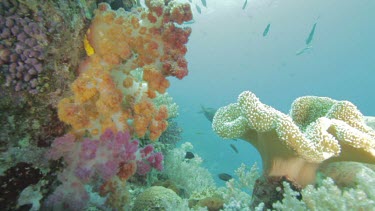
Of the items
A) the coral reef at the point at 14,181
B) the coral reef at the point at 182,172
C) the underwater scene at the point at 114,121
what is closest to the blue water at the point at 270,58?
the coral reef at the point at 182,172

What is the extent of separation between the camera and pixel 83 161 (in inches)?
86.1

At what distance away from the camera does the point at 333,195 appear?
85.6 inches

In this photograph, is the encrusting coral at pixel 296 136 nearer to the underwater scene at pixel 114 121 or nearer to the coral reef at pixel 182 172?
the underwater scene at pixel 114 121

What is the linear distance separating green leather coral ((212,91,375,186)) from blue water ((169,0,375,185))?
10.2 metres

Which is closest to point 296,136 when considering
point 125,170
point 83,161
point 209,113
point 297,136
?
point 297,136

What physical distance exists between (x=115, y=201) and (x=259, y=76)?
339 feet

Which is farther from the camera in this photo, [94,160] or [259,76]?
[259,76]

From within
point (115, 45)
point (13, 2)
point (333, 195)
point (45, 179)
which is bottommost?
point (45, 179)

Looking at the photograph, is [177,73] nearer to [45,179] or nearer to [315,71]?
[45,179]

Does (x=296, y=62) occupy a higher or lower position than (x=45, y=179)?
higher

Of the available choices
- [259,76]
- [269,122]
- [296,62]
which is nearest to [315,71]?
[296,62]

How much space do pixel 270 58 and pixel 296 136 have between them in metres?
88.6

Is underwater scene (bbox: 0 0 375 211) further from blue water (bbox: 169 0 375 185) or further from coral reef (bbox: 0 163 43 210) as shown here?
blue water (bbox: 169 0 375 185)

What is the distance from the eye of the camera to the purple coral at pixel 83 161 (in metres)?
2.13
